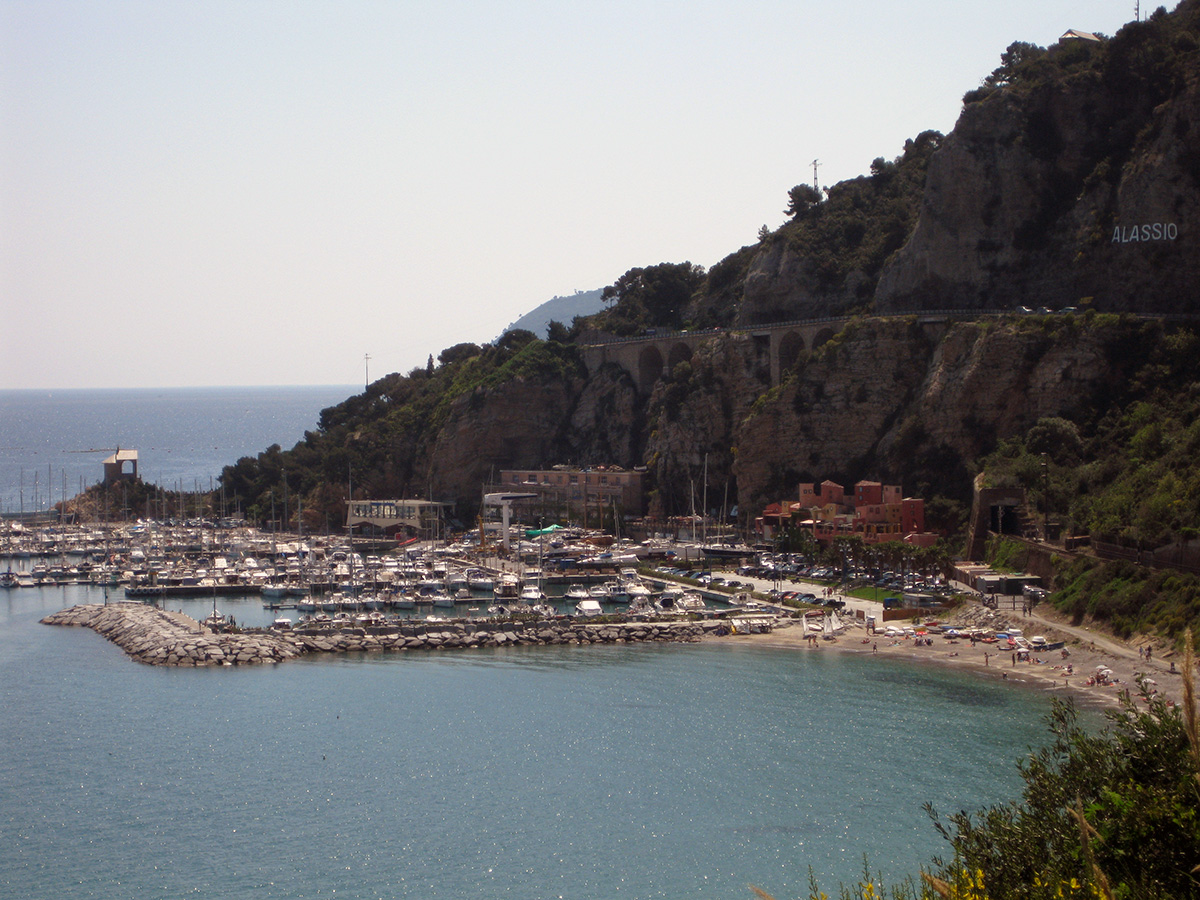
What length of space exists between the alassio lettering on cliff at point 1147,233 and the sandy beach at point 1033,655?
21.7m

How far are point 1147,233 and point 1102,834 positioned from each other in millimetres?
48520

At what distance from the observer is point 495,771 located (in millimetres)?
30141

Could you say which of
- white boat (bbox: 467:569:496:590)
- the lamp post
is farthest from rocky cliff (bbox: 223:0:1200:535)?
white boat (bbox: 467:569:496:590)

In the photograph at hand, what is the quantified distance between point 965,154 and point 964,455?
16592mm

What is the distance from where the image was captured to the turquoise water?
78.4 ft

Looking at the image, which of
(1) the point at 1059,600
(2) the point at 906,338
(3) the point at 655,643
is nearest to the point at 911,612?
(1) the point at 1059,600

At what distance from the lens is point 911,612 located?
45.0 metres

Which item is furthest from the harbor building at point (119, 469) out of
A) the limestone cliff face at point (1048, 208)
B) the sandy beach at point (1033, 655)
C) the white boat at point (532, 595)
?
the sandy beach at point (1033, 655)

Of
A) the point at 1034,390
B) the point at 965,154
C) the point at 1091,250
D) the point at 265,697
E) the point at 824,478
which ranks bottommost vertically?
the point at 265,697

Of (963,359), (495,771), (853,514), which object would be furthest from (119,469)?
(495,771)

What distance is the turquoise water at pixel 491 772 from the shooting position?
23.9 m

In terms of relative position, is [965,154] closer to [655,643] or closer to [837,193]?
[837,193]

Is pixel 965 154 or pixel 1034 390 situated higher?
pixel 965 154

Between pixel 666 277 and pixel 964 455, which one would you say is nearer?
pixel 964 455
